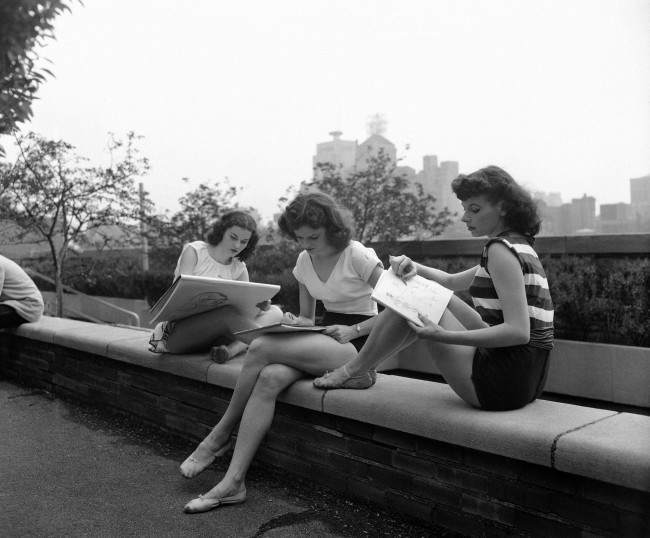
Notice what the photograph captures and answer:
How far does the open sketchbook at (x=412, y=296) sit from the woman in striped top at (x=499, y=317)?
0.18 ft

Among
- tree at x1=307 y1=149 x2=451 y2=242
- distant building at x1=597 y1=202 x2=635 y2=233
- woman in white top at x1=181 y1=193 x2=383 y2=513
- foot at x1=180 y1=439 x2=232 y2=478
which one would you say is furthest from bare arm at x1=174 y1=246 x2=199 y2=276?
tree at x1=307 y1=149 x2=451 y2=242

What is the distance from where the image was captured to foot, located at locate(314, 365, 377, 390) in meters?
2.87

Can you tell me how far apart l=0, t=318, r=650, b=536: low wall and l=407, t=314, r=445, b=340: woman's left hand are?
0.28m

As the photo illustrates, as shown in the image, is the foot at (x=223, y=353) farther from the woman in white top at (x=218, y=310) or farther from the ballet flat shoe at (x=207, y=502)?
the ballet flat shoe at (x=207, y=502)

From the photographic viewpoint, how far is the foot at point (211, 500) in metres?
2.79

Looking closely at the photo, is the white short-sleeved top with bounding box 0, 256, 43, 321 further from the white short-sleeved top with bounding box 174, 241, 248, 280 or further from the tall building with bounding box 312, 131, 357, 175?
the tall building with bounding box 312, 131, 357, 175

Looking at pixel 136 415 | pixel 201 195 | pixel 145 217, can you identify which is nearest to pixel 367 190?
pixel 201 195

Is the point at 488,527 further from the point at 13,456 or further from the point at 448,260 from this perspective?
the point at 448,260

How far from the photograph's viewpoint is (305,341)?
3.02m

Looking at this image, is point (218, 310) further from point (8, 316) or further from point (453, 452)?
point (8, 316)

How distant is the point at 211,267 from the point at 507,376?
2221mm

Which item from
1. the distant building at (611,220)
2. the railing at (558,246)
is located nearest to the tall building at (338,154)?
the railing at (558,246)

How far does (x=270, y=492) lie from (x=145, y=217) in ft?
23.1

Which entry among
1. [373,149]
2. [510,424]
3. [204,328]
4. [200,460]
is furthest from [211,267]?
[373,149]
